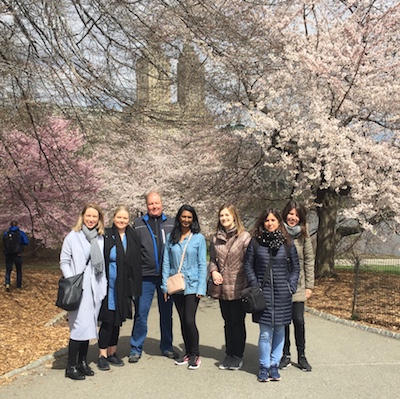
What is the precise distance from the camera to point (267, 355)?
14.2 feet

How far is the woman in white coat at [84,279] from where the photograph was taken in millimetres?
4367

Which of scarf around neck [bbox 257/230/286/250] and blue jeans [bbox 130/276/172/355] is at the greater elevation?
scarf around neck [bbox 257/230/286/250]

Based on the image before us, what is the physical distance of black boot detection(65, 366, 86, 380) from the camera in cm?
436

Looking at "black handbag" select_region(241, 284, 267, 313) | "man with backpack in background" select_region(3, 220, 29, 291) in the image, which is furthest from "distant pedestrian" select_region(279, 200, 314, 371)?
"man with backpack in background" select_region(3, 220, 29, 291)

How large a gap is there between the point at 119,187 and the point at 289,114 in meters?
14.8

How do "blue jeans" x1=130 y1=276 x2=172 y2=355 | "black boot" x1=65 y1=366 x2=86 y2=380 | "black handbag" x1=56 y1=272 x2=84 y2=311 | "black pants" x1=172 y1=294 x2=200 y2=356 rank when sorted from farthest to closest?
1. "blue jeans" x1=130 y1=276 x2=172 y2=355
2. "black pants" x1=172 y1=294 x2=200 y2=356
3. "black boot" x1=65 y1=366 x2=86 y2=380
4. "black handbag" x1=56 y1=272 x2=84 y2=311

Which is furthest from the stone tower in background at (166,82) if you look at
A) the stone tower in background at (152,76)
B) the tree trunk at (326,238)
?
the tree trunk at (326,238)

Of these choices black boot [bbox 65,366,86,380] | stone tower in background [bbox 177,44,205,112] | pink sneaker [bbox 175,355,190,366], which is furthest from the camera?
stone tower in background [bbox 177,44,205,112]

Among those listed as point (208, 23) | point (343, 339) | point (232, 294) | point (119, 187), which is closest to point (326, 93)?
point (208, 23)

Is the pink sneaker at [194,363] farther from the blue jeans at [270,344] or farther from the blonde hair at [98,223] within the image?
the blonde hair at [98,223]

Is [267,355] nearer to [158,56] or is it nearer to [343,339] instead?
[343,339]

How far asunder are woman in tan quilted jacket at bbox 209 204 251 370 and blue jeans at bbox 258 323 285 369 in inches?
15.3

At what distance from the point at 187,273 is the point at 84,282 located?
38.7 inches

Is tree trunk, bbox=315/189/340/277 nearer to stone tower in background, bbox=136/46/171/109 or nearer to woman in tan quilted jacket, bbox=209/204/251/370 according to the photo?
stone tower in background, bbox=136/46/171/109
